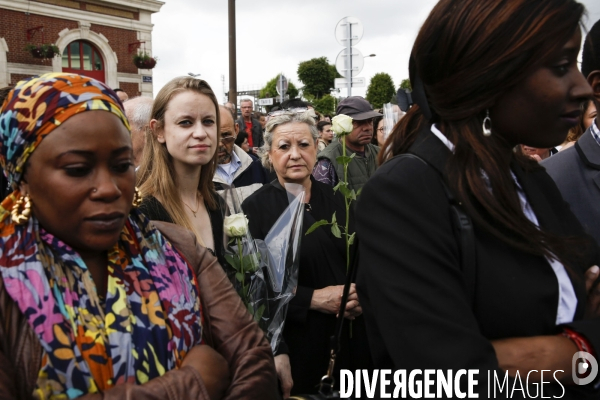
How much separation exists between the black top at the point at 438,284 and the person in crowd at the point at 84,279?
0.57 metres

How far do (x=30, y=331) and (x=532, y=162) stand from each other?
1542 millimetres

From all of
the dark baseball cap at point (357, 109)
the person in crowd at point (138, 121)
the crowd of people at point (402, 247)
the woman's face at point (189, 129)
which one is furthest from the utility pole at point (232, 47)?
the crowd of people at point (402, 247)

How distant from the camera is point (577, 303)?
1.43 metres

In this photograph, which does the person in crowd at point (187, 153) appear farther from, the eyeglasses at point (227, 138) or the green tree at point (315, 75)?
the green tree at point (315, 75)

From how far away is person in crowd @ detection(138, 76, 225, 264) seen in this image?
2947 millimetres

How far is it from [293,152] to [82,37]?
2741 cm

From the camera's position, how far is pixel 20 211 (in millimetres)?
1479

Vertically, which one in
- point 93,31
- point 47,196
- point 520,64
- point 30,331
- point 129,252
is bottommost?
point 30,331

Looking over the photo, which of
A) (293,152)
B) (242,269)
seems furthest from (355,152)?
(242,269)

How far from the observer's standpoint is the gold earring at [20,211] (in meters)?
1.45

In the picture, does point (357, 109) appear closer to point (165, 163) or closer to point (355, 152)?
point (355, 152)

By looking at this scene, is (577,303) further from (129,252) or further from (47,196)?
(47,196)

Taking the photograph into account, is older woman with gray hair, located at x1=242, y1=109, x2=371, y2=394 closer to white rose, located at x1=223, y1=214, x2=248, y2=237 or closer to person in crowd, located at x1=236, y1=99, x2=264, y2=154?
white rose, located at x1=223, y1=214, x2=248, y2=237

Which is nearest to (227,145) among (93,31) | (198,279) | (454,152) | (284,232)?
(284,232)
